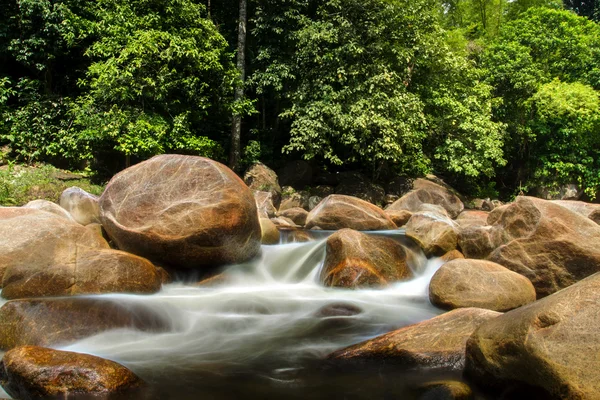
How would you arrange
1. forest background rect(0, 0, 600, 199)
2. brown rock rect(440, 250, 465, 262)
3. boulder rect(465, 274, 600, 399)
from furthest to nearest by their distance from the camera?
1. forest background rect(0, 0, 600, 199)
2. brown rock rect(440, 250, 465, 262)
3. boulder rect(465, 274, 600, 399)

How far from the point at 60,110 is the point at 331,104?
10.2 meters

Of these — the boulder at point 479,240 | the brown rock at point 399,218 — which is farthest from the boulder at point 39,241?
the brown rock at point 399,218

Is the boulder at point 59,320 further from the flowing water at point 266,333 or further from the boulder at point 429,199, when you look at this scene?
the boulder at point 429,199

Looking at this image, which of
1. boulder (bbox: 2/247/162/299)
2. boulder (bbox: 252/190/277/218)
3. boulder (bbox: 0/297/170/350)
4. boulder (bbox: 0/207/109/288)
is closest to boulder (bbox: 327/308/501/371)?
boulder (bbox: 0/297/170/350)

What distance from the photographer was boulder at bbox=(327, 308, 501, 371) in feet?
15.3

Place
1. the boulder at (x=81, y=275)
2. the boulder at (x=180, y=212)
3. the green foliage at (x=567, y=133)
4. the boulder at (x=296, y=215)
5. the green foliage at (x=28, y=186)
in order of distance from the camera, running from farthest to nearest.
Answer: the green foliage at (x=567, y=133) → the boulder at (x=296, y=215) → the green foliage at (x=28, y=186) → the boulder at (x=180, y=212) → the boulder at (x=81, y=275)

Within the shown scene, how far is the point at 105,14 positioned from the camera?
52.7 feet

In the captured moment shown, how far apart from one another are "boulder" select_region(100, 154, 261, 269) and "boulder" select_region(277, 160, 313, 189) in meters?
11.2

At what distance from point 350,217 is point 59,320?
25.3 ft

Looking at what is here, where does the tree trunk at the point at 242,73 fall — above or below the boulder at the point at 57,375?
above

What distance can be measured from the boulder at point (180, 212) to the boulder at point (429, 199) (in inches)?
361

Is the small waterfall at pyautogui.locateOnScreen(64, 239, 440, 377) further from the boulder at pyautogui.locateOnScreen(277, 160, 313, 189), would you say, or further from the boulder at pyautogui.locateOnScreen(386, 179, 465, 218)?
the boulder at pyautogui.locateOnScreen(277, 160, 313, 189)

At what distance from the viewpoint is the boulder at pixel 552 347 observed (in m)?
3.31

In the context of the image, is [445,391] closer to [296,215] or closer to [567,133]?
[296,215]
